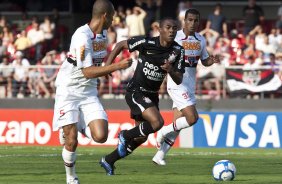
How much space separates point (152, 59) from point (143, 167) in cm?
201

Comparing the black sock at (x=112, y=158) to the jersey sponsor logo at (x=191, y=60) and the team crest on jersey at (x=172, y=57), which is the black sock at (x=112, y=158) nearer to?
the team crest on jersey at (x=172, y=57)

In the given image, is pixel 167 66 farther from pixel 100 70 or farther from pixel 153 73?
pixel 100 70

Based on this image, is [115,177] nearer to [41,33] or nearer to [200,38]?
[200,38]

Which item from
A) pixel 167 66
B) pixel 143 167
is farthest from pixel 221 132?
pixel 167 66

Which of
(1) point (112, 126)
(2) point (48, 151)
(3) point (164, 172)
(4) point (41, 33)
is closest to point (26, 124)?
(1) point (112, 126)

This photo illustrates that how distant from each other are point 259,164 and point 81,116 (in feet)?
16.2

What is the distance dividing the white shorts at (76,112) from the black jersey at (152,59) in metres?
2.17

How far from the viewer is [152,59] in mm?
14773

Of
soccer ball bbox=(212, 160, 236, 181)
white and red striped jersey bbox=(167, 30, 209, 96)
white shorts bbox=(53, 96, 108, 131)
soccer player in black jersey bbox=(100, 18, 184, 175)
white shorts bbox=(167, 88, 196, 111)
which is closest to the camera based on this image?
white shorts bbox=(53, 96, 108, 131)

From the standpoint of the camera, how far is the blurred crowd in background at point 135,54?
26906mm

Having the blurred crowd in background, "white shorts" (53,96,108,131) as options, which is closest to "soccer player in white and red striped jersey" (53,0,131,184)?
"white shorts" (53,96,108,131)

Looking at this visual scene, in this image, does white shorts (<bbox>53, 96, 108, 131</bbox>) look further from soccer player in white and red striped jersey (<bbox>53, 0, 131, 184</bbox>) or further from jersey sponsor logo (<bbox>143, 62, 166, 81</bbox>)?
jersey sponsor logo (<bbox>143, 62, 166, 81</bbox>)

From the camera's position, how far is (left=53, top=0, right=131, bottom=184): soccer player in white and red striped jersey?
1231 cm

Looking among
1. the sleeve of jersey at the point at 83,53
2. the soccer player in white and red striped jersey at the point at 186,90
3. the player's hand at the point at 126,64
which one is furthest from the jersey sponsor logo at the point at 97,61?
the soccer player in white and red striped jersey at the point at 186,90
